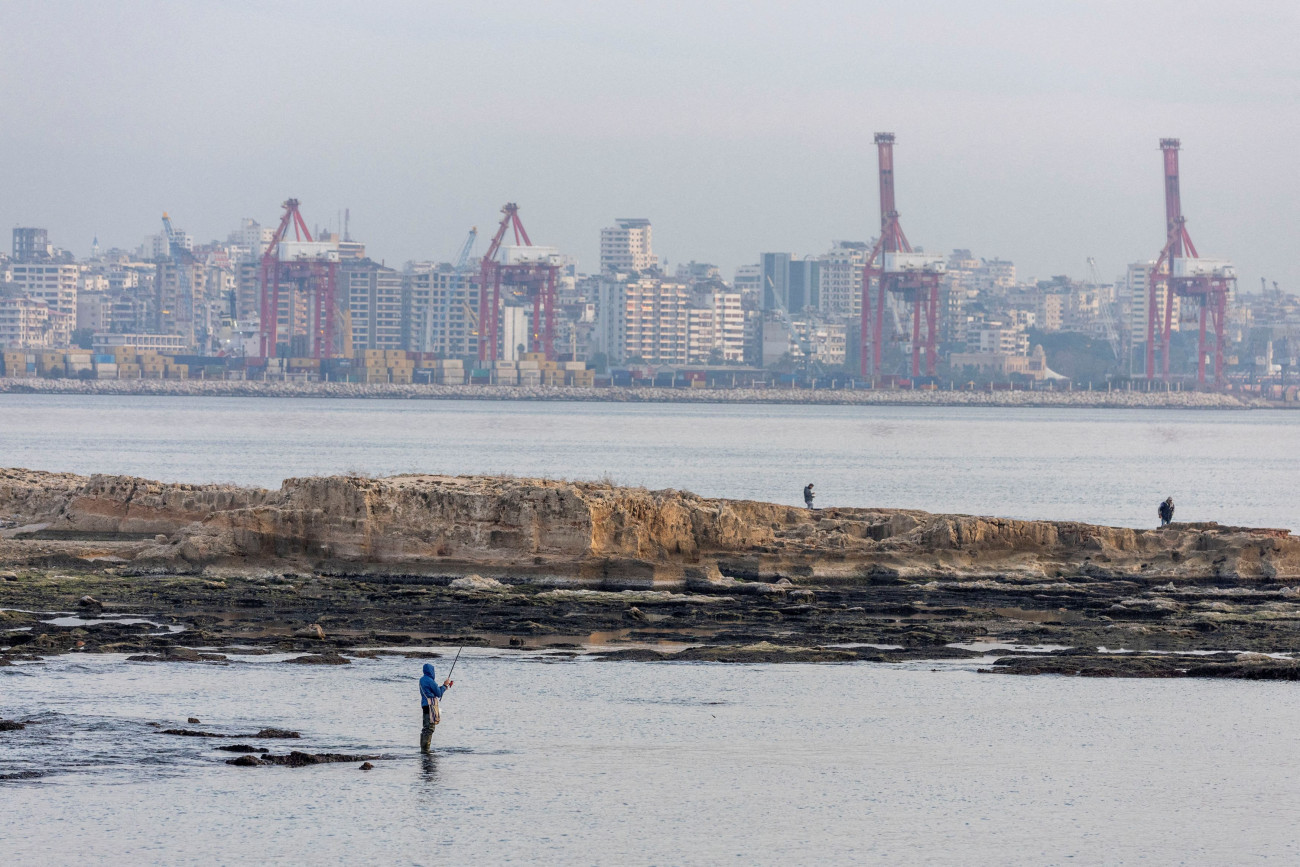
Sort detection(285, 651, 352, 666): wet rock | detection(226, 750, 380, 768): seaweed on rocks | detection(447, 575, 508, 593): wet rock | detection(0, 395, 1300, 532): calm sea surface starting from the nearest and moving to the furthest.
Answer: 1. detection(226, 750, 380, 768): seaweed on rocks
2. detection(285, 651, 352, 666): wet rock
3. detection(447, 575, 508, 593): wet rock
4. detection(0, 395, 1300, 532): calm sea surface

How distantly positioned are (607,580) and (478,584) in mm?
2387

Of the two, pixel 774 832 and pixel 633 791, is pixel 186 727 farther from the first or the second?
pixel 774 832

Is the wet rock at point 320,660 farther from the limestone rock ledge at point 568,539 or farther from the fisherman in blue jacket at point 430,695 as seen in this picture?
the limestone rock ledge at point 568,539

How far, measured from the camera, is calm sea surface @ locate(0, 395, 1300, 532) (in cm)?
6706

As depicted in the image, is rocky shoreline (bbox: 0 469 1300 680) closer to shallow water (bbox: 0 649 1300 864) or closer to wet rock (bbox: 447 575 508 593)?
wet rock (bbox: 447 575 508 593)

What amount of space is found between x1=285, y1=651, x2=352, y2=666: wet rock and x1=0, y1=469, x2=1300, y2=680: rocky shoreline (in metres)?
0.09

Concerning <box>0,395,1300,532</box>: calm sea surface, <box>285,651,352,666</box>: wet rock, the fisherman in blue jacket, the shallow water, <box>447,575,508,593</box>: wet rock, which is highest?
the fisherman in blue jacket

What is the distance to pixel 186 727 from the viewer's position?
18.4 metres

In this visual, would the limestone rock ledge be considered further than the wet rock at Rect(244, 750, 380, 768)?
Yes

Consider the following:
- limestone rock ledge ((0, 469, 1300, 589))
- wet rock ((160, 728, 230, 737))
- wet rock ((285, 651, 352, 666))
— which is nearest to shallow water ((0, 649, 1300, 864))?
wet rock ((160, 728, 230, 737))

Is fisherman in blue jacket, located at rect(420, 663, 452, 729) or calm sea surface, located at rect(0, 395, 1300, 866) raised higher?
fisherman in blue jacket, located at rect(420, 663, 452, 729)

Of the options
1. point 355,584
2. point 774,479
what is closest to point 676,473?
point 774,479

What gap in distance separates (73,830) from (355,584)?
15252 mm

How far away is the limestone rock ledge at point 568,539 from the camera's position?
102 ft
